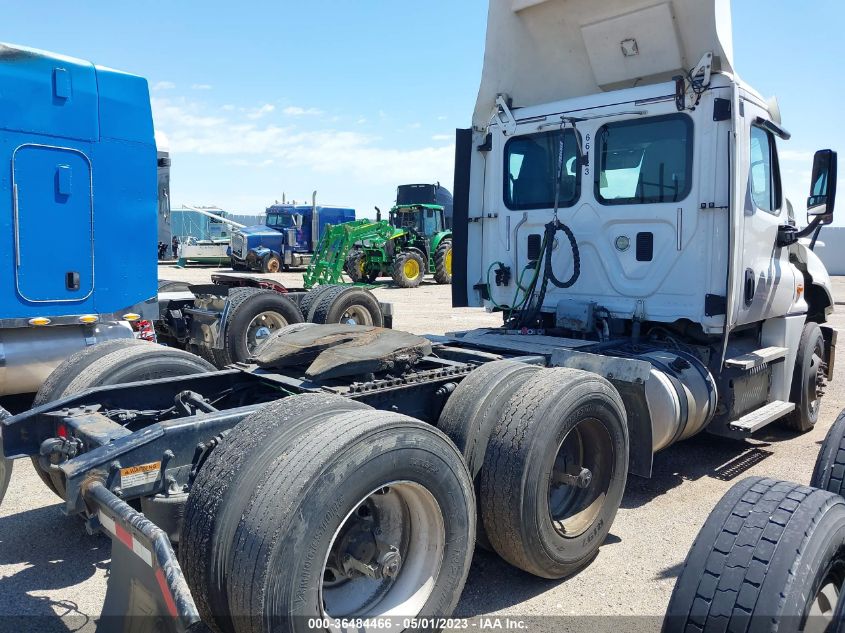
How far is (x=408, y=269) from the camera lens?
23797 mm

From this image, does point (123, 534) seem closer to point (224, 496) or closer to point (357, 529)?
point (224, 496)

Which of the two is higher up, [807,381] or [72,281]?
[72,281]

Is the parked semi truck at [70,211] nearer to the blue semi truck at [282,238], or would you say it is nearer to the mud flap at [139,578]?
the mud flap at [139,578]

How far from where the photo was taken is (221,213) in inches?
1713

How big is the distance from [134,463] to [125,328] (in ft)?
13.7

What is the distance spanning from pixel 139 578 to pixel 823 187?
18.2 ft

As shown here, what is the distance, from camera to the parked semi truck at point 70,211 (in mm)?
5984

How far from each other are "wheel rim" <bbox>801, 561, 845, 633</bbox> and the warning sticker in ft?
7.76

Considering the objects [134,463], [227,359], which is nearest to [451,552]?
[134,463]

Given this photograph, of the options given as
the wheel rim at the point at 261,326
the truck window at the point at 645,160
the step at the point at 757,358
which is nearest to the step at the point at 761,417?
the step at the point at 757,358

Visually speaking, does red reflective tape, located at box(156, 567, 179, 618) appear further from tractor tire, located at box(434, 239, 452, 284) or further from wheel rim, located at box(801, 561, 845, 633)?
tractor tire, located at box(434, 239, 452, 284)

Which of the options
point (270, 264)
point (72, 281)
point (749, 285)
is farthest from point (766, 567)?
point (270, 264)

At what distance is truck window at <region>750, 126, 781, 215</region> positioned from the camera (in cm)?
542

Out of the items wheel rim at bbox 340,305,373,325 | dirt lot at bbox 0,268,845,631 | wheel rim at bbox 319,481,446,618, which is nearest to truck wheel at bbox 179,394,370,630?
wheel rim at bbox 319,481,446,618
